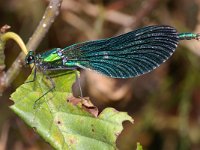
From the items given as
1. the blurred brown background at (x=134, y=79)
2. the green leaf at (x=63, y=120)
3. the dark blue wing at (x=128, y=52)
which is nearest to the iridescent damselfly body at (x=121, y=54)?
the dark blue wing at (x=128, y=52)

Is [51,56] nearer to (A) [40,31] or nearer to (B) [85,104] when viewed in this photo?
(A) [40,31]

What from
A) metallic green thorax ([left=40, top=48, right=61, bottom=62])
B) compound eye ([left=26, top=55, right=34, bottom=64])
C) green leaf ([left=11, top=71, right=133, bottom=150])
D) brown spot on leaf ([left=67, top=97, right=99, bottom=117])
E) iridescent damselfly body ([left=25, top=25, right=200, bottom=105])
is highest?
iridescent damselfly body ([left=25, top=25, right=200, bottom=105])

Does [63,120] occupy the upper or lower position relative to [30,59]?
lower

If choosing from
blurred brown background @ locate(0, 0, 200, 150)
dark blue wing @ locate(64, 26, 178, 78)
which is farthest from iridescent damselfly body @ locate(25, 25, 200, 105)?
blurred brown background @ locate(0, 0, 200, 150)

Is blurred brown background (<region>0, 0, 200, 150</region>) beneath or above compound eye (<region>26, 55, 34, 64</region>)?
above

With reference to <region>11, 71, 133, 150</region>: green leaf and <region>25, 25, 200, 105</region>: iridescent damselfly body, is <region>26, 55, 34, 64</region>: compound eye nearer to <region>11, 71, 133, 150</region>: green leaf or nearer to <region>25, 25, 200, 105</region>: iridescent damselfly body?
<region>25, 25, 200, 105</region>: iridescent damselfly body

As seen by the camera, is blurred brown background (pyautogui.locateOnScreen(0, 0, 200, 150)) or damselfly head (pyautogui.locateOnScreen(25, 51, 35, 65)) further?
blurred brown background (pyautogui.locateOnScreen(0, 0, 200, 150))

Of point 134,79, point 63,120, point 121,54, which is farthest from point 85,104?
point 134,79
